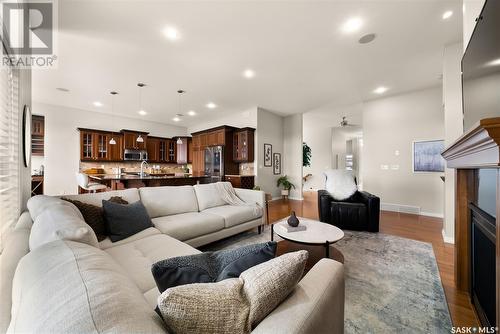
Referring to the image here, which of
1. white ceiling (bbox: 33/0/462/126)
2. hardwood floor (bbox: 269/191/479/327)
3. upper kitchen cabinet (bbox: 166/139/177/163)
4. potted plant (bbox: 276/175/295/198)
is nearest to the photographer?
hardwood floor (bbox: 269/191/479/327)

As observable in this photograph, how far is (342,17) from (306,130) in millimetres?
6777

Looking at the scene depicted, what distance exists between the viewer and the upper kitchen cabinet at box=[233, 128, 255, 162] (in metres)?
5.73

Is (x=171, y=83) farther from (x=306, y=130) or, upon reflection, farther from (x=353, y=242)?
(x=306, y=130)

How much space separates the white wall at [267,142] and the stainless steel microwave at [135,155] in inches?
165

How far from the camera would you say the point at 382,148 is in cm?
486

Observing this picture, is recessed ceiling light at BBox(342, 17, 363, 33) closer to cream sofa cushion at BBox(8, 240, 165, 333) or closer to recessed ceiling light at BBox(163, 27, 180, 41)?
recessed ceiling light at BBox(163, 27, 180, 41)

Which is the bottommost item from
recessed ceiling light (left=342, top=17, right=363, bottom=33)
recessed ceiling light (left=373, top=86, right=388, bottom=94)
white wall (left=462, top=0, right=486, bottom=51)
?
white wall (left=462, top=0, right=486, bottom=51)

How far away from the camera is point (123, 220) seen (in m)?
1.83

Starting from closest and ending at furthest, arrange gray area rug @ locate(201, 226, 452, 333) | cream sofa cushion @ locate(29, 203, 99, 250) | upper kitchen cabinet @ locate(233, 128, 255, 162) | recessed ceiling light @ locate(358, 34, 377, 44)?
cream sofa cushion @ locate(29, 203, 99, 250), gray area rug @ locate(201, 226, 452, 333), recessed ceiling light @ locate(358, 34, 377, 44), upper kitchen cabinet @ locate(233, 128, 255, 162)

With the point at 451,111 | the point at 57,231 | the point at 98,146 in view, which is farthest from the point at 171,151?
the point at 451,111

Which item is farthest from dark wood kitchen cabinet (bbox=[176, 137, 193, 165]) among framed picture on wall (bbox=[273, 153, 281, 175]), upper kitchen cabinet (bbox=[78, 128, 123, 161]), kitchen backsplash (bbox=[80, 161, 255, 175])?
framed picture on wall (bbox=[273, 153, 281, 175])

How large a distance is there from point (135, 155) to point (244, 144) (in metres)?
3.97

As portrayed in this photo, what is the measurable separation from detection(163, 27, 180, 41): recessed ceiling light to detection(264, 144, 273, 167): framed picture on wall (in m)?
3.86

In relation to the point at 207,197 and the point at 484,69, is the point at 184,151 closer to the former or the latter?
the point at 207,197
